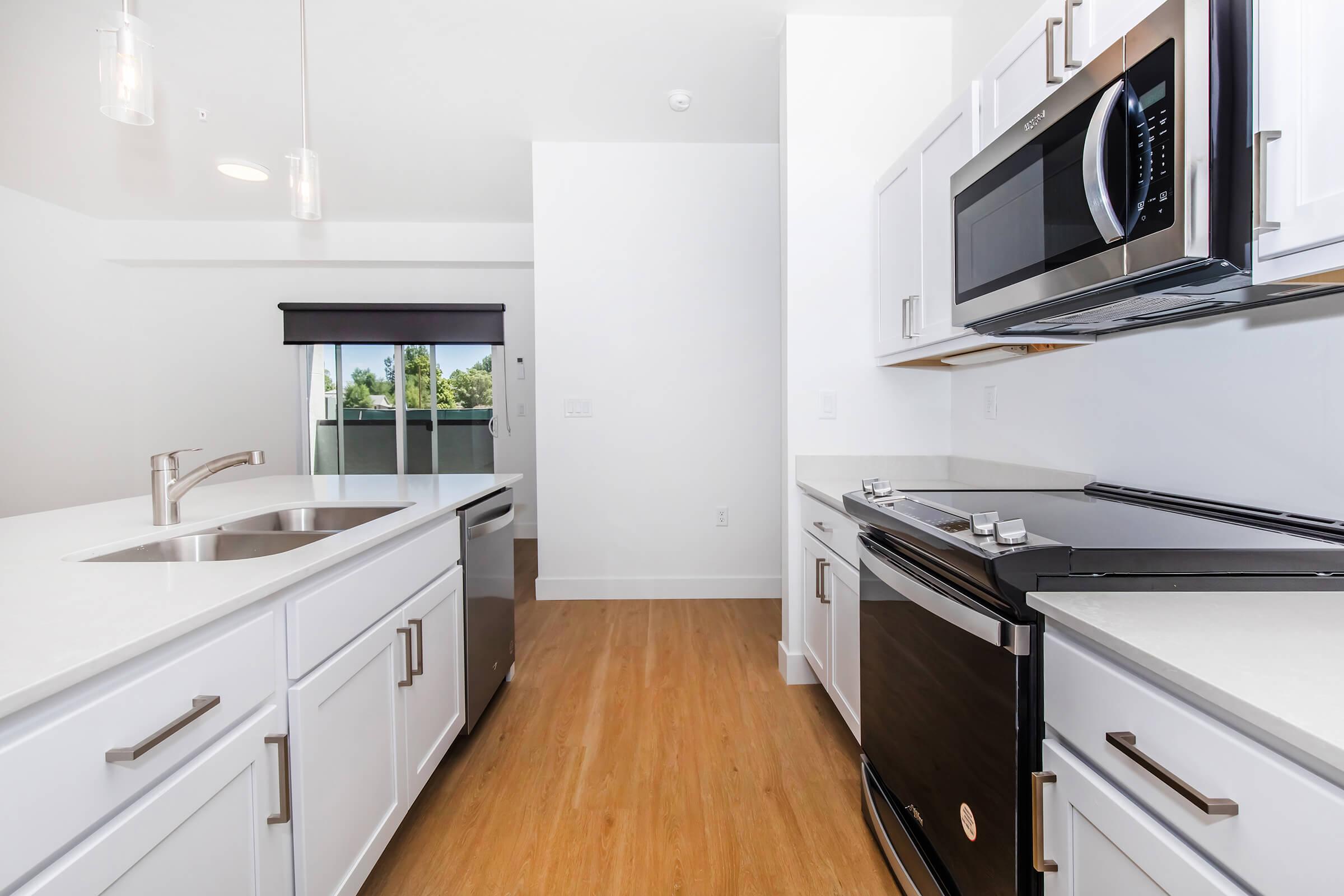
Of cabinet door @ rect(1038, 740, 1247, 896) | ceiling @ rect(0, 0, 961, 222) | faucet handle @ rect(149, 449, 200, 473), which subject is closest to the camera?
cabinet door @ rect(1038, 740, 1247, 896)

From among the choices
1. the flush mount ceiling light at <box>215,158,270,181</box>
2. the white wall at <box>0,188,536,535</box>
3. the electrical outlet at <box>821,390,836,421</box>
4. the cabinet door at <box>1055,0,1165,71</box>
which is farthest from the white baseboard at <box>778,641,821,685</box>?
the flush mount ceiling light at <box>215,158,270,181</box>

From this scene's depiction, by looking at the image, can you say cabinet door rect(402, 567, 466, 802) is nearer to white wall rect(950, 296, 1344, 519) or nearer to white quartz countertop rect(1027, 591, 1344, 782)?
white quartz countertop rect(1027, 591, 1344, 782)

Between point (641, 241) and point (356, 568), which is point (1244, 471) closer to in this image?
point (356, 568)

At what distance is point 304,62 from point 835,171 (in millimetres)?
1949

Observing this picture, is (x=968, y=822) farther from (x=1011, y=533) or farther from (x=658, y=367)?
(x=658, y=367)

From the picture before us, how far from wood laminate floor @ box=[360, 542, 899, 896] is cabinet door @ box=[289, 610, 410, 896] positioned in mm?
246

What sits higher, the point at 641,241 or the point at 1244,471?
the point at 641,241

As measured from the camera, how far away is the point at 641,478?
3.61 m

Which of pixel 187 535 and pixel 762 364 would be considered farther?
pixel 762 364

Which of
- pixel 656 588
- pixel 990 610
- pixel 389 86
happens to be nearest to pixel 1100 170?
pixel 990 610

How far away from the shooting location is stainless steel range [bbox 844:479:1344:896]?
880 millimetres

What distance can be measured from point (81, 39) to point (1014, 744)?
416 centimetres

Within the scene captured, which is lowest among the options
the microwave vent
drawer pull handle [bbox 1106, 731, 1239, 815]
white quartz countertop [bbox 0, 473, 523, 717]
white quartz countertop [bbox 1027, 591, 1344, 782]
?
drawer pull handle [bbox 1106, 731, 1239, 815]

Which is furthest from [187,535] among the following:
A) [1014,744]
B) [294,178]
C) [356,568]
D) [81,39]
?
[81,39]
